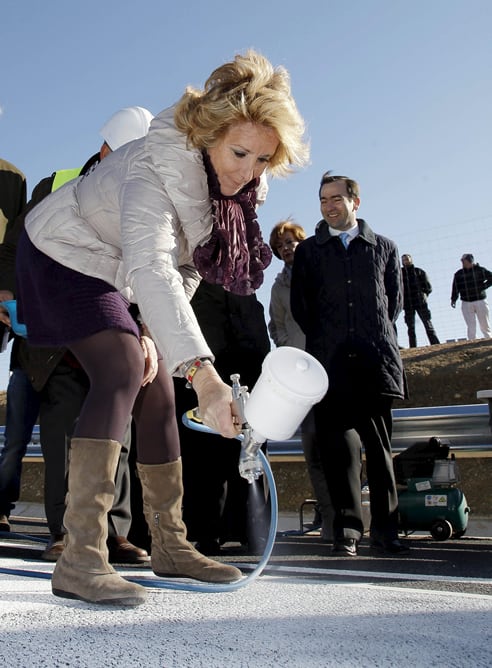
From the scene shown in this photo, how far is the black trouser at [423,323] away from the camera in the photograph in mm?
10578

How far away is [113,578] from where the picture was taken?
1.96 metres

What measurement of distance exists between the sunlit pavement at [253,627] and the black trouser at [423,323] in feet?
27.2

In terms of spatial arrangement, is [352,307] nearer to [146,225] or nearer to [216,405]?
[146,225]

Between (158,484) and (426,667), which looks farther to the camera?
(158,484)

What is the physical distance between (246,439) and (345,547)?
2.18 m

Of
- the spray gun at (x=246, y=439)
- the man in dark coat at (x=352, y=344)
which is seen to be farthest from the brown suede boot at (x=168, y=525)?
the man in dark coat at (x=352, y=344)

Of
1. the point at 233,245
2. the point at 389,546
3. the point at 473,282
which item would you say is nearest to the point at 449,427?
the point at 389,546

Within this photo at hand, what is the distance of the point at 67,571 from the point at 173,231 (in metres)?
0.88

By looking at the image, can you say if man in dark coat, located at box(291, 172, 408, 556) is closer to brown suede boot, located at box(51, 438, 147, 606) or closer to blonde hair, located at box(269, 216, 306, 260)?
blonde hair, located at box(269, 216, 306, 260)

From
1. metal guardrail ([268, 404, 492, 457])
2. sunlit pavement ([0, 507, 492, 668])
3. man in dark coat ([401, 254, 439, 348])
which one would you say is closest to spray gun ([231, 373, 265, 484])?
sunlit pavement ([0, 507, 492, 668])

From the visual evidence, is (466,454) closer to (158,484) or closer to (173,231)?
(158,484)

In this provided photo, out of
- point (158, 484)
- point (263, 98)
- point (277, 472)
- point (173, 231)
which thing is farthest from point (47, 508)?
point (277, 472)

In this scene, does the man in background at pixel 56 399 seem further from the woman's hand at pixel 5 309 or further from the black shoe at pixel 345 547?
the black shoe at pixel 345 547

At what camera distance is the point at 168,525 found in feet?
7.77
